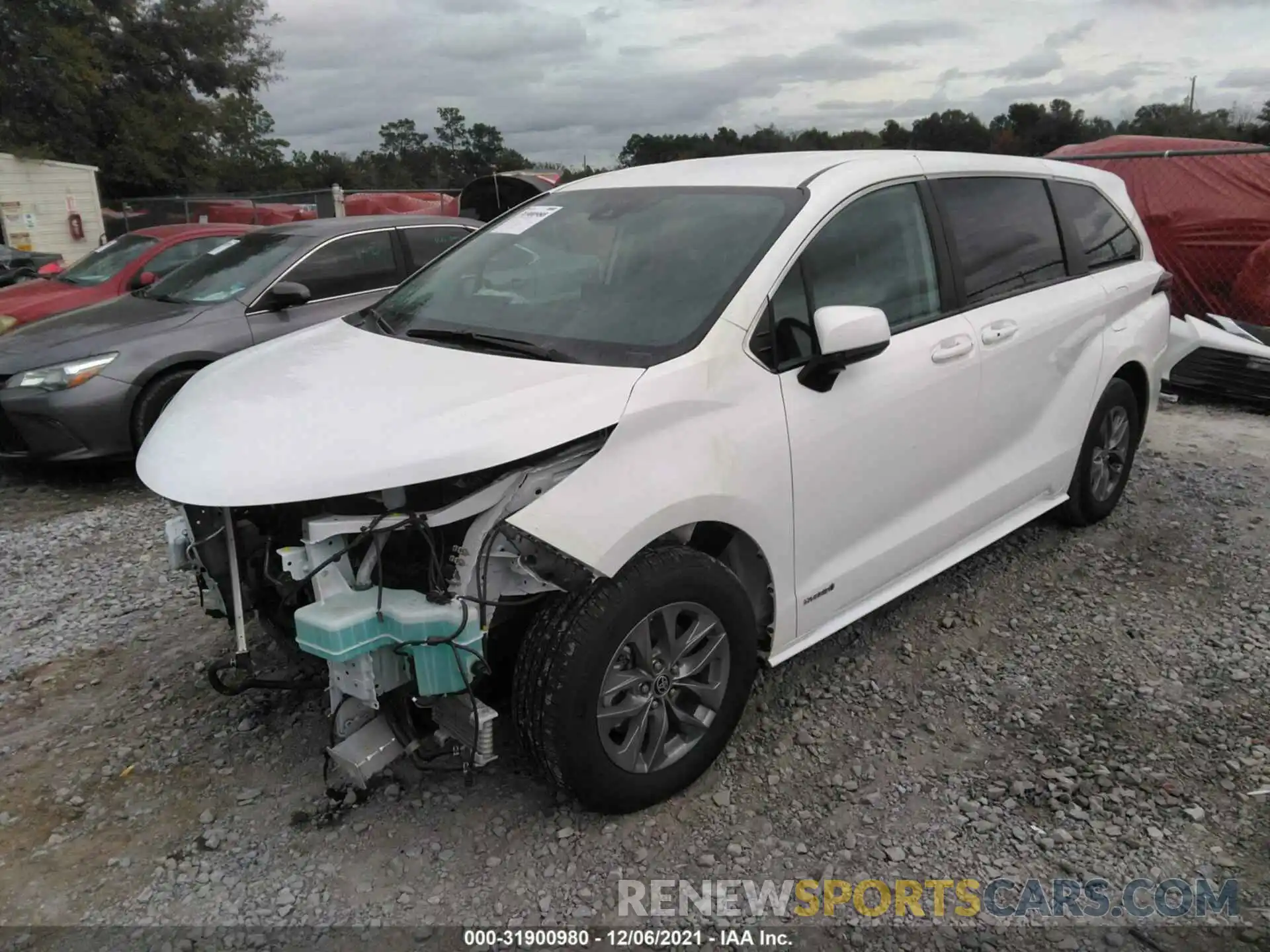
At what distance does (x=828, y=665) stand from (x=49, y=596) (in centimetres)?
355

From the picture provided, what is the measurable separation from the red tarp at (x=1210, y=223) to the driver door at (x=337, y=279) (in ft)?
22.8

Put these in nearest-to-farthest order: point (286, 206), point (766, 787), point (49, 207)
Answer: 1. point (766, 787)
2. point (286, 206)
3. point (49, 207)

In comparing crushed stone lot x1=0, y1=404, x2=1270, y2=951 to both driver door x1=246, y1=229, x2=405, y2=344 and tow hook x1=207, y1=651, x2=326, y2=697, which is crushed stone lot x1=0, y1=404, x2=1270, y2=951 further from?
driver door x1=246, y1=229, x2=405, y2=344

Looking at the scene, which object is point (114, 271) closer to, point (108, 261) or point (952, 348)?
point (108, 261)

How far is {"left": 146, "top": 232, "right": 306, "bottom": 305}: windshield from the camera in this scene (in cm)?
620

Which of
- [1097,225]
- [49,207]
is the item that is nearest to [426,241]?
[1097,225]

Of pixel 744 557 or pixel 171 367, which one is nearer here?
pixel 744 557

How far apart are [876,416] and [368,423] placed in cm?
166

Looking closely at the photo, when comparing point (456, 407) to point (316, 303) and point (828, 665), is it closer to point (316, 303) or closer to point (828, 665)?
point (828, 665)

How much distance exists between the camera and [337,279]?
6402 millimetres

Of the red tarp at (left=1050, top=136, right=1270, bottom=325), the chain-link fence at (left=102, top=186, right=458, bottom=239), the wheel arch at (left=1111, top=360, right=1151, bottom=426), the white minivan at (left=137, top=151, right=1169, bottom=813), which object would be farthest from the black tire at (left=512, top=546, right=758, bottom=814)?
the chain-link fence at (left=102, top=186, right=458, bottom=239)

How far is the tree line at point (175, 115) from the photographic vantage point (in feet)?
83.5

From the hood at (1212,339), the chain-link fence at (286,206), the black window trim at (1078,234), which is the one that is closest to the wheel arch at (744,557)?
the black window trim at (1078,234)

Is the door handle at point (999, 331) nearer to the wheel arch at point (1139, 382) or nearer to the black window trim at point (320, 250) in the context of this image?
the wheel arch at point (1139, 382)
